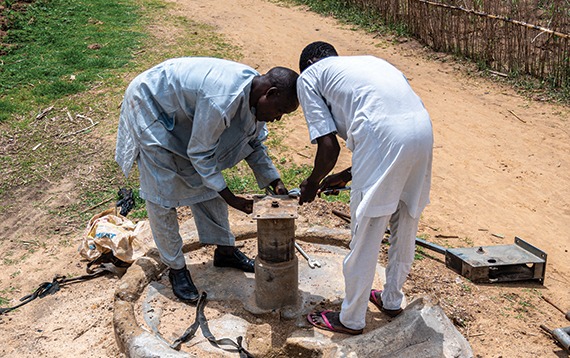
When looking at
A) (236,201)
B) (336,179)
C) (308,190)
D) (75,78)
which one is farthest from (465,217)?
(75,78)

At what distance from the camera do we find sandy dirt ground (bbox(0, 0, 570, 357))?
11.6 ft

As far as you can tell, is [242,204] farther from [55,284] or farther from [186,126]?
[55,284]

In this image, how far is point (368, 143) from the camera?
8.91 feet

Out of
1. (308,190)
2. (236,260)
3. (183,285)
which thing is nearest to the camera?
(308,190)

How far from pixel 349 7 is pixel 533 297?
8.10 metres

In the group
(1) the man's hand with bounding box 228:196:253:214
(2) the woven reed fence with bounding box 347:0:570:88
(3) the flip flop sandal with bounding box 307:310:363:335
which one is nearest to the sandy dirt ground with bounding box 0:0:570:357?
(2) the woven reed fence with bounding box 347:0:570:88

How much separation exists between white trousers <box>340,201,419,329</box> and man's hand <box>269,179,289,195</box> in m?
0.70

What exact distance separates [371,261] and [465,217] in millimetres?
2306

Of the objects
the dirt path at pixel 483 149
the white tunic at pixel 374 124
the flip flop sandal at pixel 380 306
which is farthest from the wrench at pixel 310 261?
the dirt path at pixel 483 149

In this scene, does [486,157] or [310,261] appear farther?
[486,157]

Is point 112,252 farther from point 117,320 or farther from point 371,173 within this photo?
point 371,173

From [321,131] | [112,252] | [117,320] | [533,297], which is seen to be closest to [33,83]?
[112,252]

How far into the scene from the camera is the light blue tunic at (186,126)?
3.06m

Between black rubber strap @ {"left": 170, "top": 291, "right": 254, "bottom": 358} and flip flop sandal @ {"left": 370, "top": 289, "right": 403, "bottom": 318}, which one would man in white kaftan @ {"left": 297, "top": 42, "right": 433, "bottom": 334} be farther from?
black rubber strap @ {"left": 170, "top": 291, "right": 254, "bottom": 358}
